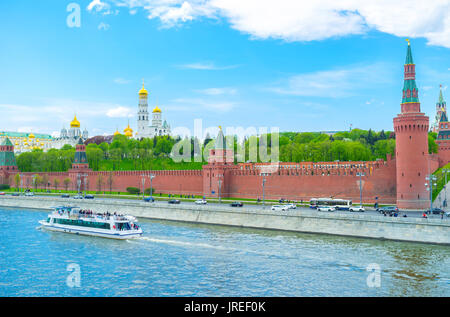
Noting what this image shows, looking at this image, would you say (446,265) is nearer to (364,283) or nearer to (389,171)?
(364,283)

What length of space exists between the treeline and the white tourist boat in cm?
3948

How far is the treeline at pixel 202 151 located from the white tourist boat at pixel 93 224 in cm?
3948

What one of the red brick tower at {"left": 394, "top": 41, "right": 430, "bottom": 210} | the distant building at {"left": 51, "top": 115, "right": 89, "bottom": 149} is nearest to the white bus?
the red brick tower at {"left": 394, "top": 41, "right": 430, "bottom": 210}

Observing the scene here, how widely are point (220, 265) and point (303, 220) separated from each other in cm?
1494

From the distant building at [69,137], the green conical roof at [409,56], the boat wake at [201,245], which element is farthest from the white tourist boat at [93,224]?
the distant building at [69,137]

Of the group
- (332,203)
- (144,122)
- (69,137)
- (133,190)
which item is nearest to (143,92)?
(144,122)

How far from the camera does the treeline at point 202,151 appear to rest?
269 feet

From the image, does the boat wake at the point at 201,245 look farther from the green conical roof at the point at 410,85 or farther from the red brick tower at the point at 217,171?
the green conical roof at the point at 410,85

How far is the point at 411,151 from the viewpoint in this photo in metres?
46.6

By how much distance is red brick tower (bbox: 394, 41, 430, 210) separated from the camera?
46.1 metres

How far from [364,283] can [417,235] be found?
1294 centimetres

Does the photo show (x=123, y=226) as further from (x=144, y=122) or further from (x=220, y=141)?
(x=144, y=122)

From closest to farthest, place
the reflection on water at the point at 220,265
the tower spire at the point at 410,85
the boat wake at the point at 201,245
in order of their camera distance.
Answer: the reflection on water at the point at 220,265
the boat wake at the point at 201,245
the tower spire at the point at 410,85

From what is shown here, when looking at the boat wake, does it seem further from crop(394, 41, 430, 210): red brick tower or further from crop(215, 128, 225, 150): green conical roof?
crop(215, 128, 225, 150): green conical roof
